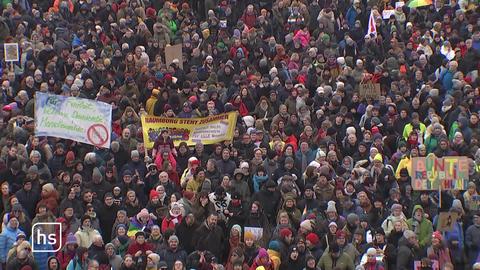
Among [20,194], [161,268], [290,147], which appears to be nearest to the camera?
[161,268]

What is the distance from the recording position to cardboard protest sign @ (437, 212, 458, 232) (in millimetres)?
25500

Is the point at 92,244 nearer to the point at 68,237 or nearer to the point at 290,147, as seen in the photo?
the point at 68,237

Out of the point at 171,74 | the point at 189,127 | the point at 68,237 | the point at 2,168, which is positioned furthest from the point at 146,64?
the point at 68,237

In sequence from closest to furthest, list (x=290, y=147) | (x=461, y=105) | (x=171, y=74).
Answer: (x=290, y=147), (x=461, y=105), (x=171, y=74)

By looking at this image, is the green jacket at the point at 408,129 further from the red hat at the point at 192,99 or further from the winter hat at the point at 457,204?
the red hat at the point at 192,99

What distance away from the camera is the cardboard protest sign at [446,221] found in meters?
25.5

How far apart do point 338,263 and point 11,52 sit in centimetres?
1086

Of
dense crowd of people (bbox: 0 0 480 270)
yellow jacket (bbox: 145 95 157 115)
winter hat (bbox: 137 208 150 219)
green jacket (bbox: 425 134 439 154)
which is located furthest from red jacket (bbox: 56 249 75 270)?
yellow jacket (bbox: 145 95 157 115)

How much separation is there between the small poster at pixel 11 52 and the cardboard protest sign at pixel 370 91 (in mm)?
6377

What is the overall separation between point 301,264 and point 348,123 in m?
5.73

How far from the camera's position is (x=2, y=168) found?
27203 mm

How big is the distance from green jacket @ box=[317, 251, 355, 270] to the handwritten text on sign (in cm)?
216

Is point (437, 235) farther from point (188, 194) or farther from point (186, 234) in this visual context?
point (188, 194)

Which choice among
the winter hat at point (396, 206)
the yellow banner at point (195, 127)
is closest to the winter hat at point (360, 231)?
the winter hat at point (396, 206)
